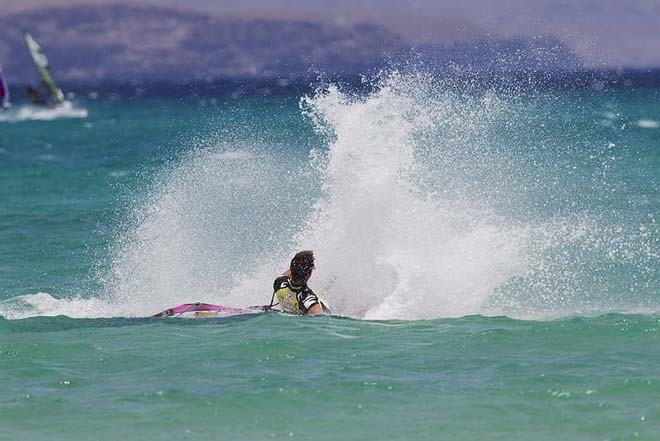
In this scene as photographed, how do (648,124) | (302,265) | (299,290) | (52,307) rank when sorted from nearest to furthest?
1. (302,265)
2. (299,290)
3. (52,307)
4. (648,124)

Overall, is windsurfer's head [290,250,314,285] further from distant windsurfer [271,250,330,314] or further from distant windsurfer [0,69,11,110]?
distant windsurfer [0,69,11,110]

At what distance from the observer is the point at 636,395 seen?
38.9 feet

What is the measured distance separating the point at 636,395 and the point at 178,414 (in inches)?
177

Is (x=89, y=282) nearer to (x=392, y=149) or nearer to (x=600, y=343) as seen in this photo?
(x=392, y=149)

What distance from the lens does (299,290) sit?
16.6 meters

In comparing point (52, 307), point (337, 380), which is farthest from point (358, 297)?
point (337, 380)

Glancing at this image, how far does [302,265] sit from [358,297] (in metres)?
2.33

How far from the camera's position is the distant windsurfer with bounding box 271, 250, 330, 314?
16.5 metres

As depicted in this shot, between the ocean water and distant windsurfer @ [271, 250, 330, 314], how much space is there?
566 millimetres

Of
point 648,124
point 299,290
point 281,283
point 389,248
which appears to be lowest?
point 299,290

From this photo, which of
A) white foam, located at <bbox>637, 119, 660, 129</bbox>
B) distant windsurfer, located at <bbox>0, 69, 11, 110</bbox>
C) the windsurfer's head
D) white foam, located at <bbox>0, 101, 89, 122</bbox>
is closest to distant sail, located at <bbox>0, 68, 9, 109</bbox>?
distant windsurfer, located at <bbox>0, 69, 11, 110</bbox>

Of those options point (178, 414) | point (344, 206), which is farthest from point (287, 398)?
point (344, 206)

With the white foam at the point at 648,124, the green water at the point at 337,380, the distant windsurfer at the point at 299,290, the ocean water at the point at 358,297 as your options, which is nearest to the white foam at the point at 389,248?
the ocean water at the point at 358,297

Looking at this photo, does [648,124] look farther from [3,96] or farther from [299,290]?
[3,96]
